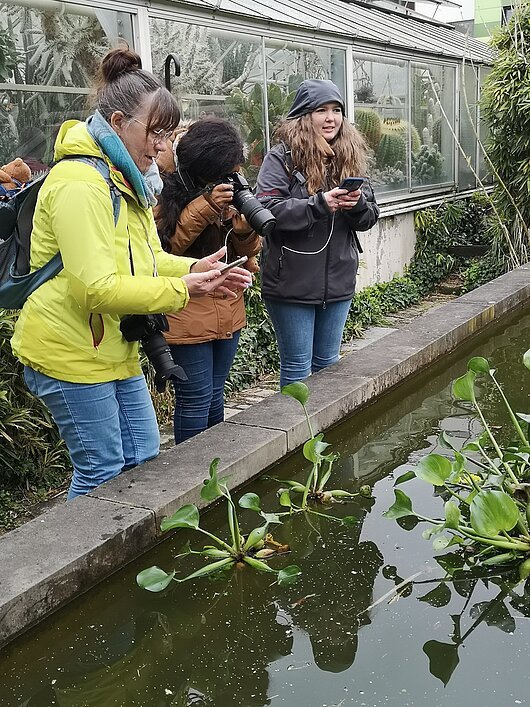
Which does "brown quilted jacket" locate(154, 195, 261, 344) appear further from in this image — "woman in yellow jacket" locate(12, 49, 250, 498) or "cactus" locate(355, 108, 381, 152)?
"cactus" locate(355, 108, 381, 152)

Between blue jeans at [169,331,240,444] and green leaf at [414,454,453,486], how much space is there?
106 cm

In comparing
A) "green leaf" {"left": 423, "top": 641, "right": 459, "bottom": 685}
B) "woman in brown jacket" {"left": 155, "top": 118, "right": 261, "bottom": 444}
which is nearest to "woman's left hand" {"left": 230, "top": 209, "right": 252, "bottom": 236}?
"woman in brown jacket" {"left": 155, "top": 118, "right": 261, "bottom": 444}

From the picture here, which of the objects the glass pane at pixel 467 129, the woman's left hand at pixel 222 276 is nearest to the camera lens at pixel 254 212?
the woman's left hand at pixel 222 276

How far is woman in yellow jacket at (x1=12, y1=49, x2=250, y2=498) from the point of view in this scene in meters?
2.15

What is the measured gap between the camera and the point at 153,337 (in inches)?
99.0

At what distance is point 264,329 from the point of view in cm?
600

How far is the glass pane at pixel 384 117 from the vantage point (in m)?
8.45

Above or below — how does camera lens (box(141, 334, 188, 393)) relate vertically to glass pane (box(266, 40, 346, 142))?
below

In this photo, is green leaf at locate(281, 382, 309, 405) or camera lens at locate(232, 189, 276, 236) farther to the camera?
camera lens at locate(232, 189, 276, 236)

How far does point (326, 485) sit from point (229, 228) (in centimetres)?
101

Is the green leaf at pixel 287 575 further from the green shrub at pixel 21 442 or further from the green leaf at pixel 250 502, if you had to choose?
the green shrub at pixel 21 442

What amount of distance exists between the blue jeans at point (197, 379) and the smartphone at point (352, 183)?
704 mm

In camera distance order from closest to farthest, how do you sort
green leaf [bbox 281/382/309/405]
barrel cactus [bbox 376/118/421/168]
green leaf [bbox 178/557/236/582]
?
green leaf [bbox 178/557/236/582], green leaf [bbox 281/382/309/405], barrel cactus [bbox 376/118/421/168]

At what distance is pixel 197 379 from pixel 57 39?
2.73 metres
